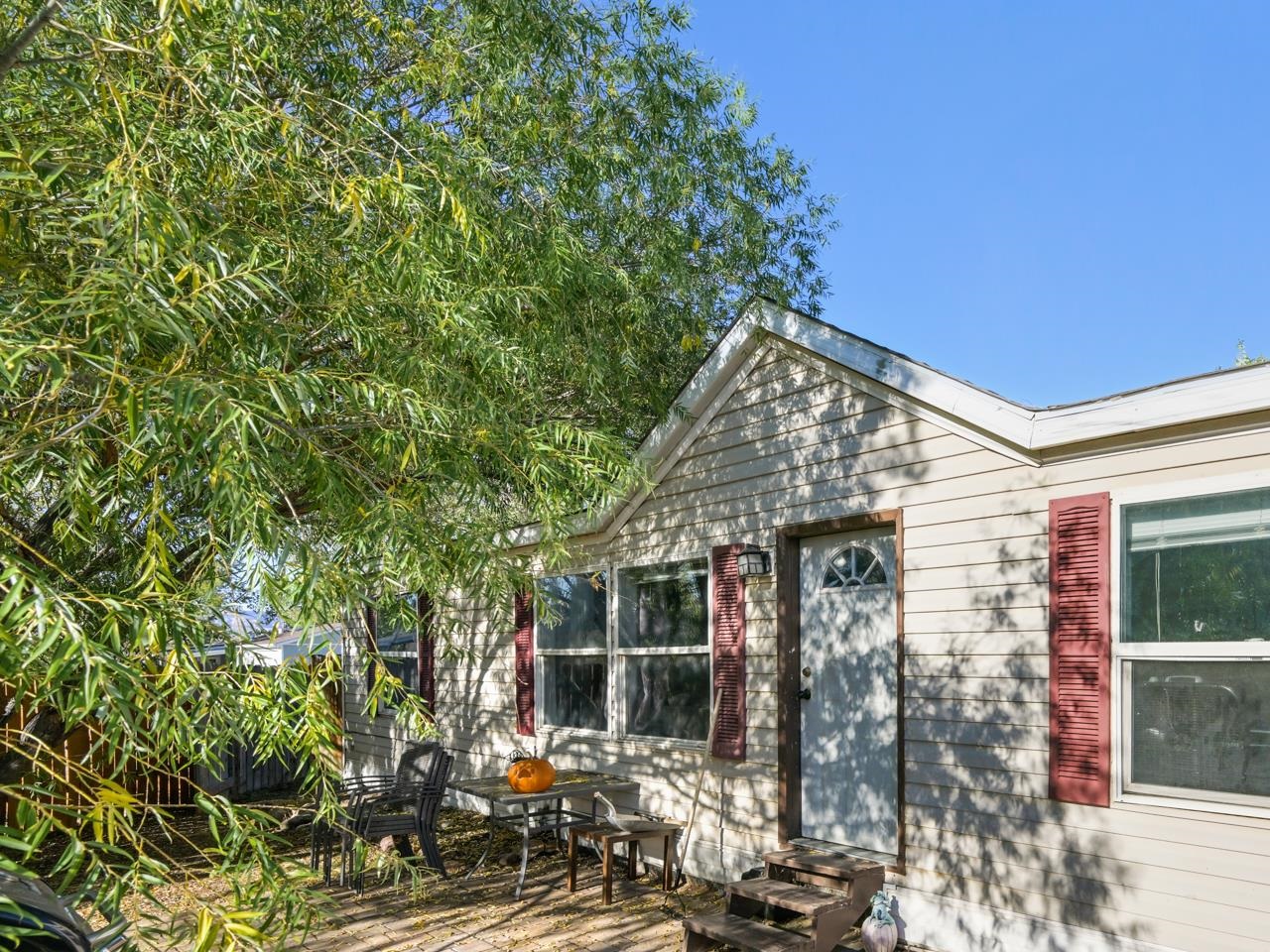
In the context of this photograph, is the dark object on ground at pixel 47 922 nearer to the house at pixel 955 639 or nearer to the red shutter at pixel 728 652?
the house at pixel 955 639

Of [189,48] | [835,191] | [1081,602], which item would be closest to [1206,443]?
[1081,602]

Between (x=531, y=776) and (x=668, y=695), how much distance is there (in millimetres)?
1185

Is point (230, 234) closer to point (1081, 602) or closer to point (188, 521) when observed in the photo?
point (188, 521)

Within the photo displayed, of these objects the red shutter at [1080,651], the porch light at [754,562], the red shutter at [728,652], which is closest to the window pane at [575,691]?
the red shutter at [728,652]

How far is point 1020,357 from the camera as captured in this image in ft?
103

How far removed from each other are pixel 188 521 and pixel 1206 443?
6155 mm

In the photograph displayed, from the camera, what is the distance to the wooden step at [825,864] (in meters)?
5.66

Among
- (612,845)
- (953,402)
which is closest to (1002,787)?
(953,402)

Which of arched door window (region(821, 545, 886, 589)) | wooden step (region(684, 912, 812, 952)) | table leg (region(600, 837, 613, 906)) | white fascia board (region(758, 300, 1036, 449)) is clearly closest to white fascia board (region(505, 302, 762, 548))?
white fascia board (region(758, 300, 1036, 449))

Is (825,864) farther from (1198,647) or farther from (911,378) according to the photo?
(911,378)

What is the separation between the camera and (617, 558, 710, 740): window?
7516 millimetres

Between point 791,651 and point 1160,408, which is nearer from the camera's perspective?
point 1160,408

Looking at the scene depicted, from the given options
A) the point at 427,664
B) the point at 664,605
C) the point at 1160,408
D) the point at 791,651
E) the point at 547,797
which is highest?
the point at 1160,408

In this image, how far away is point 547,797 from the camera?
23.8 ft
